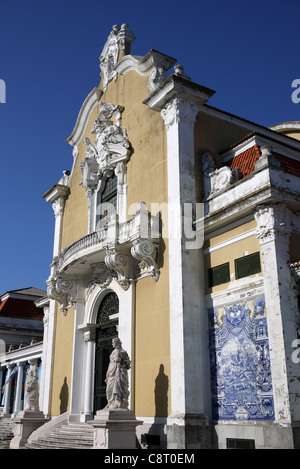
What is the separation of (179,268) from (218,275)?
1.04 m

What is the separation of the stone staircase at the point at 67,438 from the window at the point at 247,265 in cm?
605

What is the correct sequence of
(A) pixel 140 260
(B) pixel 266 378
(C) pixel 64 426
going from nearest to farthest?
(B) pixel 266 378
(A) pixel 140 260
(C) pixel 64 426

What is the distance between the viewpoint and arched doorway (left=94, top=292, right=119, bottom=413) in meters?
16.7

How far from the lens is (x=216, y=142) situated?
1534cm

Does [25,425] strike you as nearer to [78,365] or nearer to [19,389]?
[78,365]

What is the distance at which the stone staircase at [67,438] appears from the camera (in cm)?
1362

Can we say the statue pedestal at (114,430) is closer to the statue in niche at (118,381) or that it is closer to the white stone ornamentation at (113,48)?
the statue in niche at (118,381)

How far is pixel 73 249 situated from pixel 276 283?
8231 mm

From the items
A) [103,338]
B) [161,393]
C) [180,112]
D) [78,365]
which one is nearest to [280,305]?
[161,393]

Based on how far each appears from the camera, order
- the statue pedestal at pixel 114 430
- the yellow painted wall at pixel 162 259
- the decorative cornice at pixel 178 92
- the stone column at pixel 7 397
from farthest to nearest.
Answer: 1. the stone column at pixel 7 397
2. the decorative cornice at pixel 178 92
3. the yellow painted wall at pixel 162 259
4. the statue pedestal at pixel 114 430

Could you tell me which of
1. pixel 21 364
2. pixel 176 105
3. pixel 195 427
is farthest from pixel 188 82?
pixel 21 364

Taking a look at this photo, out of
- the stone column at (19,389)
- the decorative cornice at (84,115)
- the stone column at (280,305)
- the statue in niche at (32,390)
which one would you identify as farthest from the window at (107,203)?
the stone column at (19,389)

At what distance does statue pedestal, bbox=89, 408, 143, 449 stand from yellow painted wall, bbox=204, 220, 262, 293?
387cm
